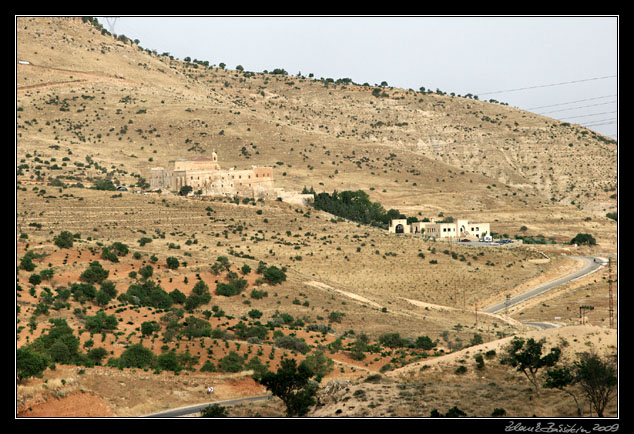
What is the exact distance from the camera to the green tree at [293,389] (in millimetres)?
36562

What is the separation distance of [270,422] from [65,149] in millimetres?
95573

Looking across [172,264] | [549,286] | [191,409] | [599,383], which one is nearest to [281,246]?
[172,264]

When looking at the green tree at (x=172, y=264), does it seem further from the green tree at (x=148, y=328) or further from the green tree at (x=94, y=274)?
the green tree at (x=148, y=328)

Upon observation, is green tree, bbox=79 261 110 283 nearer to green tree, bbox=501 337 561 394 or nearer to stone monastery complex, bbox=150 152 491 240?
green tree, bbox=501 337 561 394

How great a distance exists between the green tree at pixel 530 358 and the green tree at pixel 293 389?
858 centimetres

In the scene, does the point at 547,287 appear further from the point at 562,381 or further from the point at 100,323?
the point at 562,381

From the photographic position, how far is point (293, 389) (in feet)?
124

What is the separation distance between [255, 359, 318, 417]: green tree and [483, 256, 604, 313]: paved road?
123 ft

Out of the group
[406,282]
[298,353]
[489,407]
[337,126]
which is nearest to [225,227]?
[406,282]

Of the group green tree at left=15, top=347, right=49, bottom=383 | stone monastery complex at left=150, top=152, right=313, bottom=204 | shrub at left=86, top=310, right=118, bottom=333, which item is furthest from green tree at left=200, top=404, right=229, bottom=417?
stone monastery complex at left=150, top=152, right=313, bottom=204

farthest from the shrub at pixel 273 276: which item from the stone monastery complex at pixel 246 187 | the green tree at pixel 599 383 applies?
the green tree at pixel 599 383

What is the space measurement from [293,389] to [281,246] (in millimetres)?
45314

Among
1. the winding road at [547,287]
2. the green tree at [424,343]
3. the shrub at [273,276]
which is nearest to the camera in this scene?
the green tree at [424,343]

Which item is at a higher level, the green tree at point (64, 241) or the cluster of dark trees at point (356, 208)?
the cluster of dark trees at point (356, 208)
